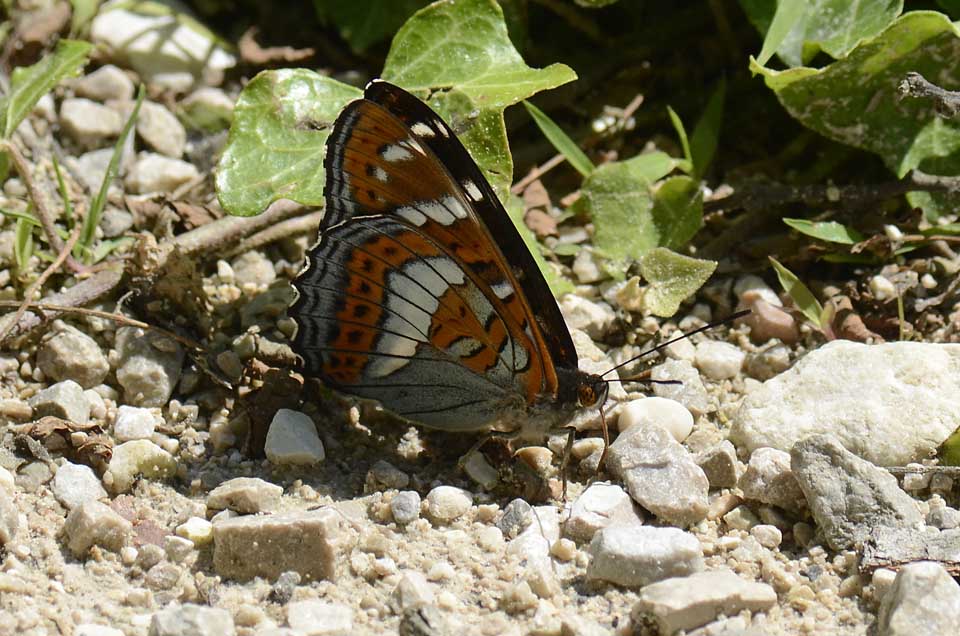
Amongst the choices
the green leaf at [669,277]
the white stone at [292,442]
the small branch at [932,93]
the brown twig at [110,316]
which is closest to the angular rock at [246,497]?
the white stone at [292,442]

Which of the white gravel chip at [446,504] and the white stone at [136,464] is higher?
the white stone at [136,464]

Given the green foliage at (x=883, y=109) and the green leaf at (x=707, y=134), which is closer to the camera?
the green foliage at (x=883, y=109)

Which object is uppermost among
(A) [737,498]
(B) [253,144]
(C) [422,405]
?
(B) [253,144]

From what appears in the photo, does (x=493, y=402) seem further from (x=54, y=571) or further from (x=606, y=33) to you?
(x=606, y=33)

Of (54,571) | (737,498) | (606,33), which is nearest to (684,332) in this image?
(737,498)

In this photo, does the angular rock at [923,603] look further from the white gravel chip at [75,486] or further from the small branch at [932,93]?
the white gravel chip at [75,486]

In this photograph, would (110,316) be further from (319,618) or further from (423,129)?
(319,618)
